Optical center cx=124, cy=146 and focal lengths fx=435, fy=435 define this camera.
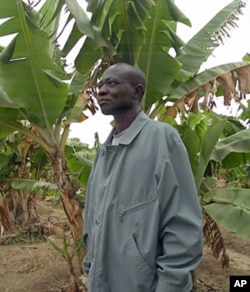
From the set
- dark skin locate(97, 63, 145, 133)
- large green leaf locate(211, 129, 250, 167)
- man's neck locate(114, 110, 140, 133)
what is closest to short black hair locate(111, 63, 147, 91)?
dark skin locate(97, 63, 145, 133)

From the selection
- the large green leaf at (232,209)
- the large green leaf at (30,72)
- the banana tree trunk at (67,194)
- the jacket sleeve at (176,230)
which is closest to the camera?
the jacket sleeve at (176,230)

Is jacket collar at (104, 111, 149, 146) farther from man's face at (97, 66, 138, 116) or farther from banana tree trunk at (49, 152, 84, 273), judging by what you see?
banana tree trunk at (49, 152, 84, 273)

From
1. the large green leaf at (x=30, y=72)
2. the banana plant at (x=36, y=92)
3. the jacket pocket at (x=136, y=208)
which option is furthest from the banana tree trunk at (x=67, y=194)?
the jacket pocket at (x=136, y=208)

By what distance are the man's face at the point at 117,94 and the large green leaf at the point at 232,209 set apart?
1.77m

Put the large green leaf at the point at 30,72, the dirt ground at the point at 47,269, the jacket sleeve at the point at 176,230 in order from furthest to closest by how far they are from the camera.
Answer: the dirt ground at the point at 47,269
the large green leaf at the point at 30,72
the jacket sleeve at the point at 176,230

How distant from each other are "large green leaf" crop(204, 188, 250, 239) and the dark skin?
1.73 meters

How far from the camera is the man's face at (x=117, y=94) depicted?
1.80 m

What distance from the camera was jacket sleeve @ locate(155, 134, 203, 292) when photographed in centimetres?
158

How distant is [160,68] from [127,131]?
6.32ft

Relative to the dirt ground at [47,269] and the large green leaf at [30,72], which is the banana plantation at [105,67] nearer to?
the large green leaf at [30,72]

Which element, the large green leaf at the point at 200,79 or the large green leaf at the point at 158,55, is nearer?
the large green leaf at the point at 158,55

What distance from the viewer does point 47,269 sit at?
17.4ft

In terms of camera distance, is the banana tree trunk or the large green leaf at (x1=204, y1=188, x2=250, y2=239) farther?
the banana tree trunk

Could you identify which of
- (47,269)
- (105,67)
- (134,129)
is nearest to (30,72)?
(105,67)
